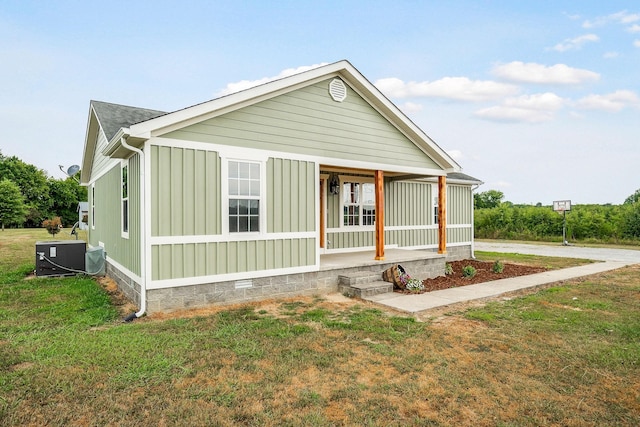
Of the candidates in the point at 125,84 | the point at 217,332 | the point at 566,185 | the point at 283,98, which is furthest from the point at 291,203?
the point at 566,185

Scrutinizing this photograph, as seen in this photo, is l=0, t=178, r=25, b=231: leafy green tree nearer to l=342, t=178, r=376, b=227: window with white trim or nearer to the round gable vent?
l=342, t=178, r=376, b=227: window with white trim

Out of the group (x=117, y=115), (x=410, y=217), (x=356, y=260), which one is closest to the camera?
(x=356, y=260)

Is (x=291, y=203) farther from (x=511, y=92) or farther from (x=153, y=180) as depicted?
(x=511, y=92)

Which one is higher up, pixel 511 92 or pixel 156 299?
pixel 511 92

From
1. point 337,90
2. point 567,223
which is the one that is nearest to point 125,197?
point 337,90

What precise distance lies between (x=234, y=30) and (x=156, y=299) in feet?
34.9

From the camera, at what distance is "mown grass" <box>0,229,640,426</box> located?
9.89 feet

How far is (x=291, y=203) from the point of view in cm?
757

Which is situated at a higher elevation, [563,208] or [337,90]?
[337,90]

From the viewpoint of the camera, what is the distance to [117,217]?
8703mm

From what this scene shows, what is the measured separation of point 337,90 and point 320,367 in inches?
244

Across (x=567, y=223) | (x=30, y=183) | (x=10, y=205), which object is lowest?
(x=567, y=223)

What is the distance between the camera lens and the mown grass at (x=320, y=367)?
3016 mm

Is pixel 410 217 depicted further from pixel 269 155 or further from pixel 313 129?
pixel 269 155
